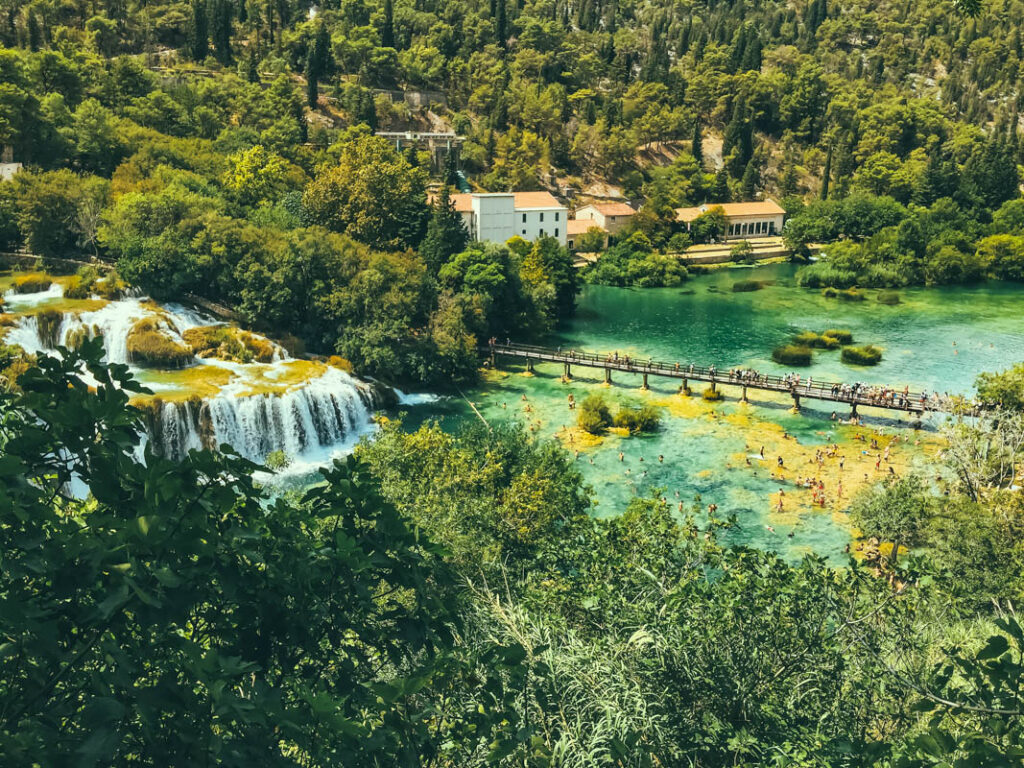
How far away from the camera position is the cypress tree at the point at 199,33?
8094 centimetres

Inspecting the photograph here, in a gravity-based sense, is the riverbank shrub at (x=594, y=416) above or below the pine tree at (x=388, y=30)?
below

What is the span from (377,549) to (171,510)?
110cm

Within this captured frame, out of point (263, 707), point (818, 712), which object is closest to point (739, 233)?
point (818, 712)

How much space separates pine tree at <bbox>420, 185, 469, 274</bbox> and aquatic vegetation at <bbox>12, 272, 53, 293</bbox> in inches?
758

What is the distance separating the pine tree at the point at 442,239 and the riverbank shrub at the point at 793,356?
1916 cm

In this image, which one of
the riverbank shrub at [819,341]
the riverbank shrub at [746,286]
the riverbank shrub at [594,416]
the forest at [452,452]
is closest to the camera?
the forest at [452,452]

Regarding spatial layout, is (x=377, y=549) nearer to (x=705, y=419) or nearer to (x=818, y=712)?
(x=818, y=712)

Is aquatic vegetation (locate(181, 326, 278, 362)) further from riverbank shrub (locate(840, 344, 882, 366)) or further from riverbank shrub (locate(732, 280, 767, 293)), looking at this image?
riverbank shrub (locate(732, 280, 767, 293))

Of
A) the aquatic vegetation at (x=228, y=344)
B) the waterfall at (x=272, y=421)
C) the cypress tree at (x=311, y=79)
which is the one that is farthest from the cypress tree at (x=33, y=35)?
the waterfall at (x=272, y=421)

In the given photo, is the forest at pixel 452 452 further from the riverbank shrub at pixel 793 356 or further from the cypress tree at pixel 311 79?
the riverbank shrub at pixel 793 356

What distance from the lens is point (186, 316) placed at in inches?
1508

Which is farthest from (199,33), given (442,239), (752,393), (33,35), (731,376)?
(752,393)

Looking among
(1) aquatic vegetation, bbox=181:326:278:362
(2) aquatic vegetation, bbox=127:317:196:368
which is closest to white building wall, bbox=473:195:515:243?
(1) aquatic vegetation, bbox=181:326:278:362

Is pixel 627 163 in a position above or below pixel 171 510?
above
